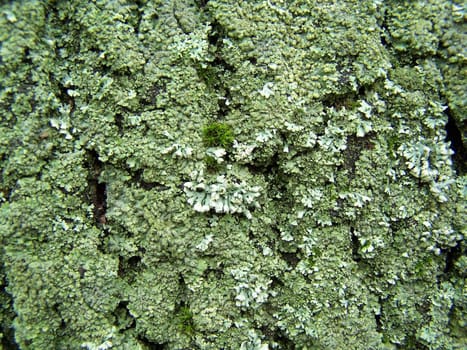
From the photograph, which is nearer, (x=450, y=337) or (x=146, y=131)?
(x=146, y=131)

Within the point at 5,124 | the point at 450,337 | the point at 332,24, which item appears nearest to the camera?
the point at 5,124

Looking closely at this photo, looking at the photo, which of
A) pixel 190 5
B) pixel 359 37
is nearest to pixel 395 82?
pixel 359 37

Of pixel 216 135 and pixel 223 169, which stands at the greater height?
pixel 216 135

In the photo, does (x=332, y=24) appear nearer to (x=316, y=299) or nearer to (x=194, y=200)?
(x=194, y=200)

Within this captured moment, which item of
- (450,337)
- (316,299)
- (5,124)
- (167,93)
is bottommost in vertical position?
(450,337)
